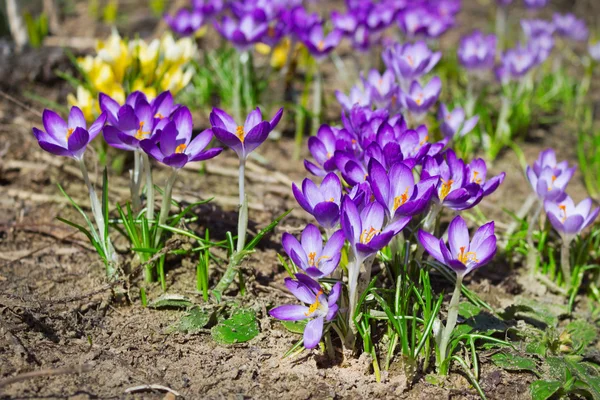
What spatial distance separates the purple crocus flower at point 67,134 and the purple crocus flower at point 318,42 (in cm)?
141

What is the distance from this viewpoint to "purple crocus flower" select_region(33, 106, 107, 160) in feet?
6.03

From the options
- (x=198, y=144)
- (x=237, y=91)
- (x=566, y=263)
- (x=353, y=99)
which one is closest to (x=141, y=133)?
(x=198, y=144)

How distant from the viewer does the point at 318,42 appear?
10.5ft

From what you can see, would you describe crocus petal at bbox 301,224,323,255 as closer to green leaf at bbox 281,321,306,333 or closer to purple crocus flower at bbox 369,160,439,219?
purple crocus flower at bbox 369,160,439,219

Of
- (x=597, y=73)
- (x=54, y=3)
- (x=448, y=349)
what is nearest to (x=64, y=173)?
(x=448, y=349)

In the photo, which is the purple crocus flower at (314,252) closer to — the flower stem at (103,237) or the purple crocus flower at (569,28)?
the flower stem at (103,237)

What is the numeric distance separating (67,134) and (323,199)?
0.84 meters

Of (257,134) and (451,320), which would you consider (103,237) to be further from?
(451,320)

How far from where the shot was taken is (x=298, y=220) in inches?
111

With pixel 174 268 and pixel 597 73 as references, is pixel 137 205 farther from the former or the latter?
pixel 597 73

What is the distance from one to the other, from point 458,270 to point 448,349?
1.26ft

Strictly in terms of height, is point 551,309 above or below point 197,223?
below

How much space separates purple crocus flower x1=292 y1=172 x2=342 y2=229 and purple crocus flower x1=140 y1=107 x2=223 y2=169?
0.30 meters

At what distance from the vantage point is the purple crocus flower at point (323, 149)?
80.7 inches
